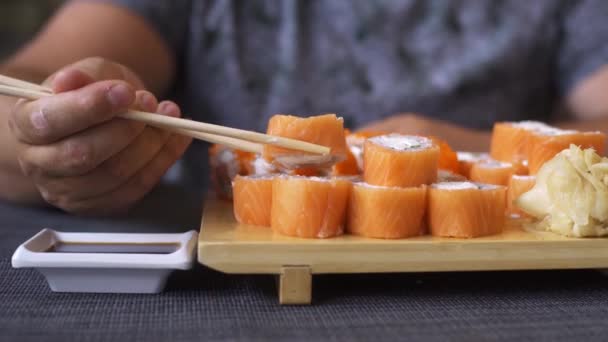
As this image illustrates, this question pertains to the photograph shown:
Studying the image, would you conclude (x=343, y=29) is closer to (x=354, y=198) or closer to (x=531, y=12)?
(x=531, y=12)

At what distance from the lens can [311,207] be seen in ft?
3.44

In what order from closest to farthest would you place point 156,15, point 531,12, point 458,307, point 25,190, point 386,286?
point 458,307, point 386,286, point 25,190, point 156,15, point 531,12

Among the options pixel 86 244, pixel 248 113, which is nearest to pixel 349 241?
pixel 86 244

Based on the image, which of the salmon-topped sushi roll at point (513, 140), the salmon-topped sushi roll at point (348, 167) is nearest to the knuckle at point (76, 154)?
the salmon-topped sushi roll at point (348, 167)

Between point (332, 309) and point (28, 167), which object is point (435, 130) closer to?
point (332, 309)

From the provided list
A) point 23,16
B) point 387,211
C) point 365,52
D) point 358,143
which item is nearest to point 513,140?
point 358,143

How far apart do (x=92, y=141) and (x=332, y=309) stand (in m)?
0.50

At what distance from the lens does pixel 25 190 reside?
1612 millimetres

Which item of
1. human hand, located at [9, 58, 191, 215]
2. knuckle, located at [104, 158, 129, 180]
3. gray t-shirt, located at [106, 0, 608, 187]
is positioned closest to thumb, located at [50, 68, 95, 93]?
human hand, located at [9, 58, 191, 215]

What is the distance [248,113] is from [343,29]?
0.46m

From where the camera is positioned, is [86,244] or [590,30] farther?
[590,30]

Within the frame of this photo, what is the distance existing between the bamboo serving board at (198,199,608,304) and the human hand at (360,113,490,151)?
69 centimetres

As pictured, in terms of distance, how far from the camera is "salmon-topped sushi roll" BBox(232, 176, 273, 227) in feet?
3.76

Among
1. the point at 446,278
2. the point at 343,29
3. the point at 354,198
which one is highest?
the point at 343,29
